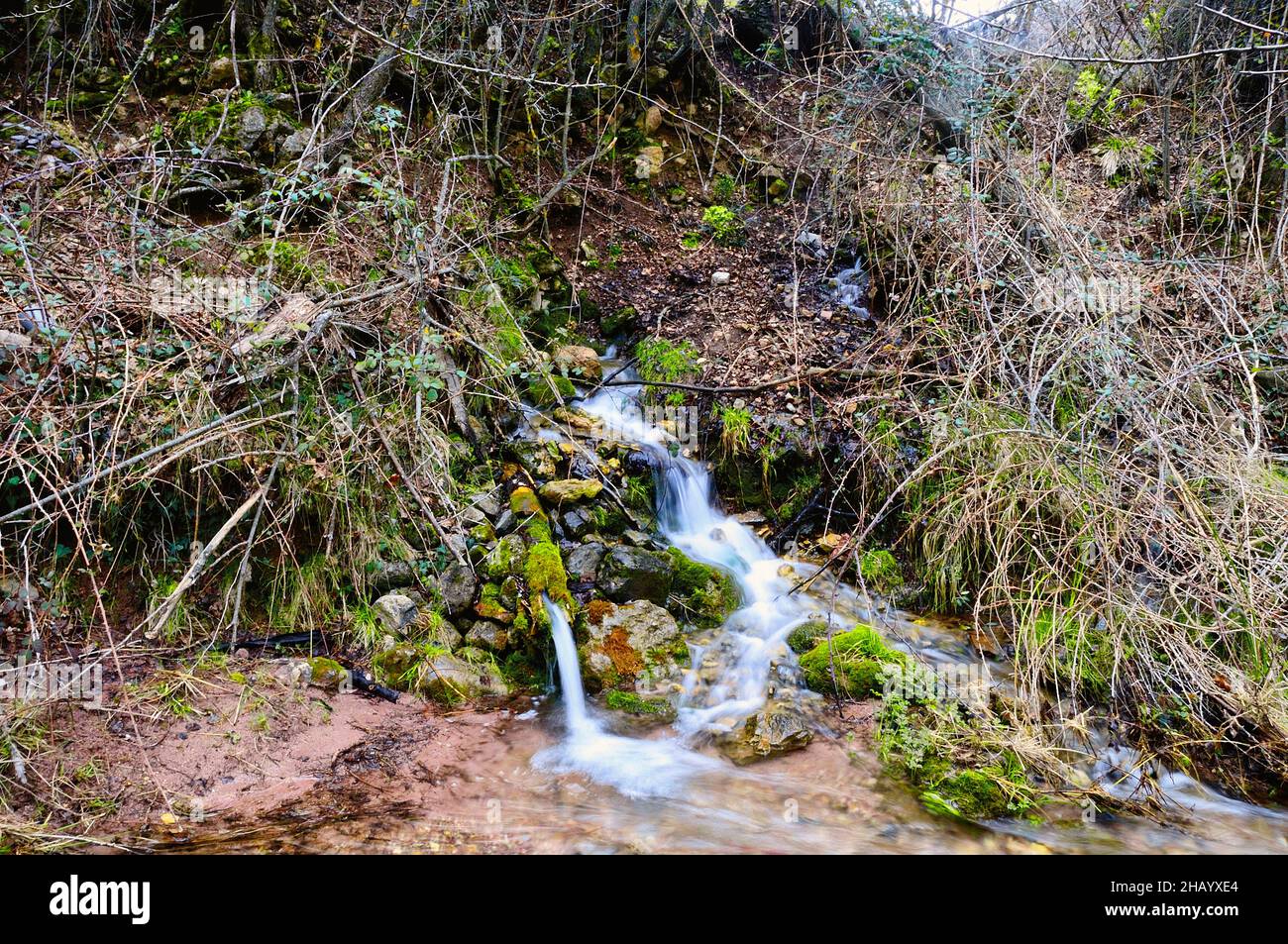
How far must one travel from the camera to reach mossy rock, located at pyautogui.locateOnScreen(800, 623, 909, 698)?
3748 millimetres

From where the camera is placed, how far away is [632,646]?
3.95 m

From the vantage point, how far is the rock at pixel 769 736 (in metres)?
3.42

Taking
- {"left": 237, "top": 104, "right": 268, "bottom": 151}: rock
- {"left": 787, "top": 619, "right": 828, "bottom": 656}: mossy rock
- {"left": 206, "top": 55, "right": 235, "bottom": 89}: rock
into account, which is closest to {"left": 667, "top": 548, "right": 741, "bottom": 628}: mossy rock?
{"left": 787, "top": 619, "right": 828, "bottom": 656}: mossy rock

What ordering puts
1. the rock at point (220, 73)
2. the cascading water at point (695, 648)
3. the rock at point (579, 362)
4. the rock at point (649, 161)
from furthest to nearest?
the rock at point (649, 161)
the rock at point (579, 362)
the rock at point (220, 73)
the cascading water at point (695, 648)

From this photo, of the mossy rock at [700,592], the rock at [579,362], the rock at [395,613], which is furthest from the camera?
the rock at [579,362]

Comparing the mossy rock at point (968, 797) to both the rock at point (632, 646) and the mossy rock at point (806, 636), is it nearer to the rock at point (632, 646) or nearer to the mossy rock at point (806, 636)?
the mossy rock at point (806, 636)

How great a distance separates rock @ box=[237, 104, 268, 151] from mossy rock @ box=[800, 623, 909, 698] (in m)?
5.25

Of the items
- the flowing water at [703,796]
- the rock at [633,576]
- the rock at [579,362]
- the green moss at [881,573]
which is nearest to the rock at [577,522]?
the rock at [633,576]

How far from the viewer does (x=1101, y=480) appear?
12.4 ft

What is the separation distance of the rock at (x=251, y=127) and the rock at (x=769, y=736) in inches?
206

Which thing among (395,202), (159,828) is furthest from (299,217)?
(159,828)

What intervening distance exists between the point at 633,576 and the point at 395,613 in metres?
1.37

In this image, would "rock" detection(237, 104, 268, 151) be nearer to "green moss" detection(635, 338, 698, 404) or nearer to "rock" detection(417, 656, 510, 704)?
"green moss" detection(635, 338, 698, 404)

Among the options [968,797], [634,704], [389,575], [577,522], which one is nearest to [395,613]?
[389,575]
